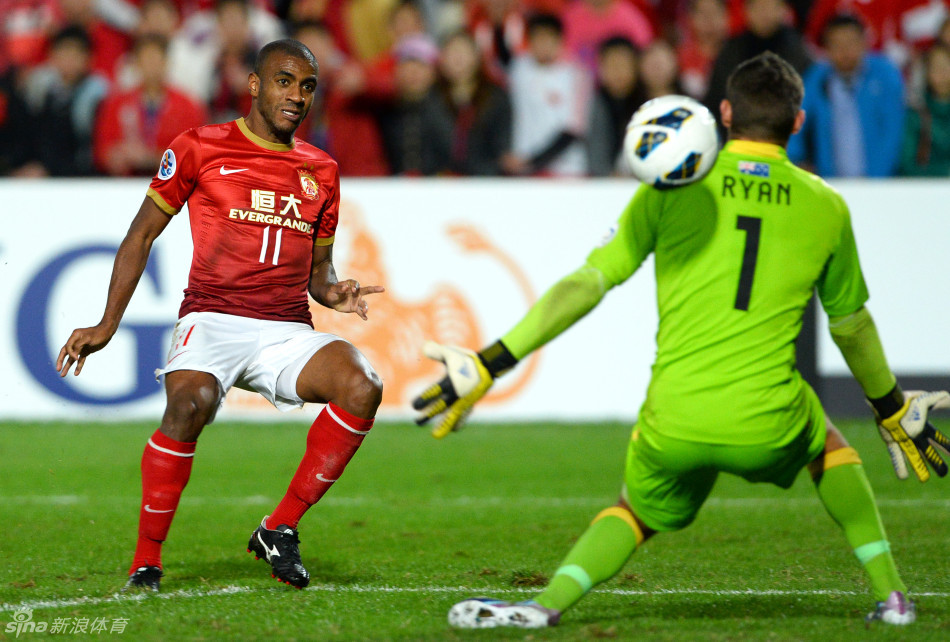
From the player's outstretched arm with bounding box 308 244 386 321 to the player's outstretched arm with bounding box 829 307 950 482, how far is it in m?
1.83

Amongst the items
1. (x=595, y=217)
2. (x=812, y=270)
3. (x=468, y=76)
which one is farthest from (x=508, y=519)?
(x=468, y=76)

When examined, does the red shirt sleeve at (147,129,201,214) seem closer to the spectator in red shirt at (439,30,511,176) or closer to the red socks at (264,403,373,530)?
the red socks at (264,403,373,530)

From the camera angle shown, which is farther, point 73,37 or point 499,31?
point 499,31

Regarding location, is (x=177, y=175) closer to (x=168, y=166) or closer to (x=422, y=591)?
(x=168, y=166)

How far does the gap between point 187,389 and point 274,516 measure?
0.66 m

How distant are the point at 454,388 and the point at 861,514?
4.89ft

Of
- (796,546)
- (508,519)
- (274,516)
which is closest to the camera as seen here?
(274,516)

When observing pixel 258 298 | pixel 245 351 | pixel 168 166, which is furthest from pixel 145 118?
pixel 245 351

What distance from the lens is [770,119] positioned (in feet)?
12.9

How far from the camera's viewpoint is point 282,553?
4.87 meters

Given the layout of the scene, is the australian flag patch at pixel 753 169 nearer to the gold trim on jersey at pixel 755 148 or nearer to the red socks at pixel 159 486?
the gold trim on jersey at pixel 755 148

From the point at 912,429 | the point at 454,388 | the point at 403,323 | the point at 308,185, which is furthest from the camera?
the point at 403,323

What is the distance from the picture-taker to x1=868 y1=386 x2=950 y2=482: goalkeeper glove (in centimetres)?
422

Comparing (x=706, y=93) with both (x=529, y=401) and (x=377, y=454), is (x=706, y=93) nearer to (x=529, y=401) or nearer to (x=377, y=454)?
(x=529, y=401)
